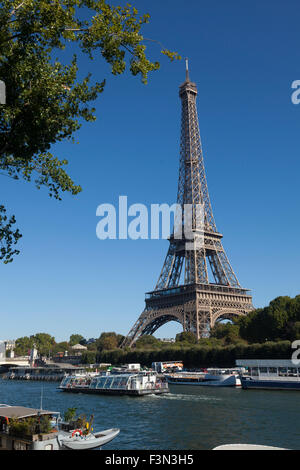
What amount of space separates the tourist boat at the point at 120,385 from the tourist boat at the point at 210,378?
1396 centimetres

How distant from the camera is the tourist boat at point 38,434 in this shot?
1938cm

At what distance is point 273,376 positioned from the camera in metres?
68.4

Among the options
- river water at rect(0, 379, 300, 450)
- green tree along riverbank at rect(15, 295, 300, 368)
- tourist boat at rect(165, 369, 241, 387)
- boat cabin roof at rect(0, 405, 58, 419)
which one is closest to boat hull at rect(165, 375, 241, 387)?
tourist boat at rect(165, 369, 241, 387)

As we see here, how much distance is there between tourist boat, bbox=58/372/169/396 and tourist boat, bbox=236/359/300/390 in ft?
48.1

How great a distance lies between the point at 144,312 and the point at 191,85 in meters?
69.7

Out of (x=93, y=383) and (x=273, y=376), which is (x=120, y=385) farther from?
(x=273, y=376)

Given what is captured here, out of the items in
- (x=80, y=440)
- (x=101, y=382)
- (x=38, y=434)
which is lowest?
(x=101, y=382)

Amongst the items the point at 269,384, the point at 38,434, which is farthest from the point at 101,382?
the point at 38,434

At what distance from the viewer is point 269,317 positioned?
88562 mm

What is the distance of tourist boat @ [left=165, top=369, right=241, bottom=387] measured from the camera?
244 feet

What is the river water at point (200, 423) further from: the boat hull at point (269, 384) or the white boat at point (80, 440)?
the boat hull at point (269, 384)

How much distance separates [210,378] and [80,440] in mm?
59244

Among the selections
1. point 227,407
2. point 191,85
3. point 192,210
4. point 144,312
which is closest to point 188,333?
point 144,312

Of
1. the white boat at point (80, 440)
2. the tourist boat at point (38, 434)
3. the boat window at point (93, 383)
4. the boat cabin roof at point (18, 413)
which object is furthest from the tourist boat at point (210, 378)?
the boat cabin roof at point (18, 413)
